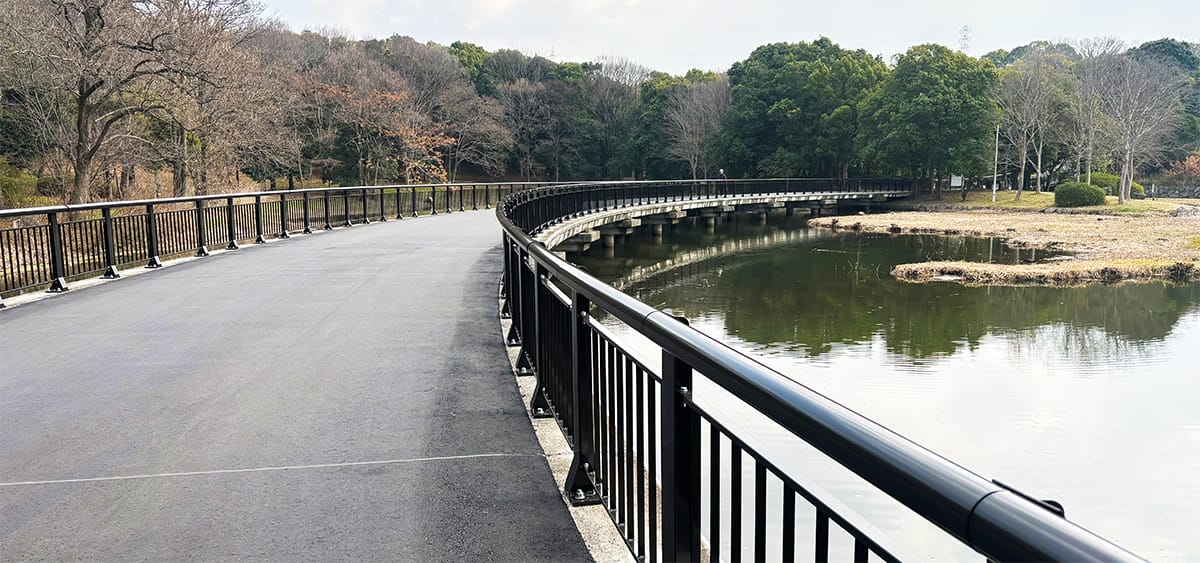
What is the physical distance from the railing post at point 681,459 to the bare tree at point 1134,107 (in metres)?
57.0

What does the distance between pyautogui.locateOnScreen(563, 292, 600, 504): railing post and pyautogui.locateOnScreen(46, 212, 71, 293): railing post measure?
9.32m

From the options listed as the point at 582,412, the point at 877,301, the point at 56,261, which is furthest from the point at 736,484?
the point at 877,301

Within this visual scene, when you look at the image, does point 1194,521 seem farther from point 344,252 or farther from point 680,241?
point 680,241

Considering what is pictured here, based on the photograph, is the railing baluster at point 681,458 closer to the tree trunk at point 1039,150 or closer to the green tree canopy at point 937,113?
the green tree canopy at point 937,113

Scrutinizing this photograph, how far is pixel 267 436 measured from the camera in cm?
484

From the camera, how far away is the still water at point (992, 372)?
888cm

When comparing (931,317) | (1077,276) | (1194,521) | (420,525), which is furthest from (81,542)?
(1077,276)

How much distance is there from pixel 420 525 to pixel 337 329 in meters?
4.86

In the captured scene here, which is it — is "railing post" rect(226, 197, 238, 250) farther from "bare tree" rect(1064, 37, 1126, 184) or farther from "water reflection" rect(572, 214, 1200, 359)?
"bare tree" rect(1064, 37, 1126, 184)

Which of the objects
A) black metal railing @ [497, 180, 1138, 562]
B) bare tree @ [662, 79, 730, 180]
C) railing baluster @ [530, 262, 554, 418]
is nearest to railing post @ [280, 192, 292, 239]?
black metal railing @ [497, 180, 1138, 562]

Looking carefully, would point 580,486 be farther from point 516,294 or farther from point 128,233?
point 128,233

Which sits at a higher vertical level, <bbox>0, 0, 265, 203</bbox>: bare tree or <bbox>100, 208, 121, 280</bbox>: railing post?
<bbox>0, 0, 265, 203</bbox>: bare tree

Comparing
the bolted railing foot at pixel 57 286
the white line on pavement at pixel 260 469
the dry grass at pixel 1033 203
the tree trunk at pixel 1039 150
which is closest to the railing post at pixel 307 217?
the bolted railing foot at pixel 57 286

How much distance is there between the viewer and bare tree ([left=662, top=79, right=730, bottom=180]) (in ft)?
222
